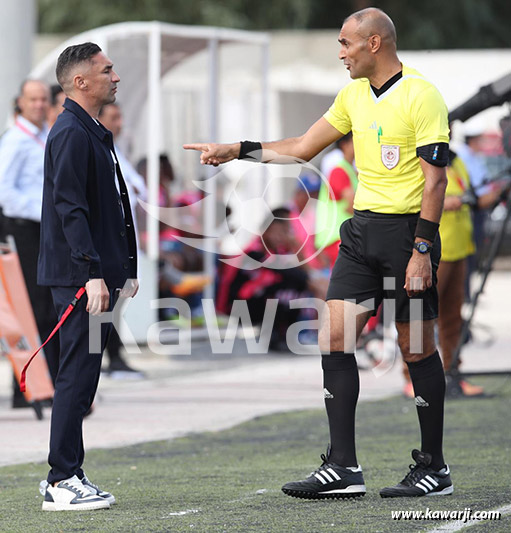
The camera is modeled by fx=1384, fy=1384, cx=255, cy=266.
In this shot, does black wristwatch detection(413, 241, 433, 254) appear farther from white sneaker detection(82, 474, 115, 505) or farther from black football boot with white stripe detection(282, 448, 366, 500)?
white sneaker detection(82, 474, 115, 505)

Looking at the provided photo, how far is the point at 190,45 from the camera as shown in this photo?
1391 centimetres

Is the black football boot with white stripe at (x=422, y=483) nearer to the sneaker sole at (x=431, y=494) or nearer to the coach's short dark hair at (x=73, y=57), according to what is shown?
the sneaker sole at (x=431, y=494)

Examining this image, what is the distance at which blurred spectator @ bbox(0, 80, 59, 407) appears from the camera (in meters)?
9.25

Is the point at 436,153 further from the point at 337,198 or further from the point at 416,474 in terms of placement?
the point at 337,198

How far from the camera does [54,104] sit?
380 inches

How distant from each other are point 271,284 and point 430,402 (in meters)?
7.71

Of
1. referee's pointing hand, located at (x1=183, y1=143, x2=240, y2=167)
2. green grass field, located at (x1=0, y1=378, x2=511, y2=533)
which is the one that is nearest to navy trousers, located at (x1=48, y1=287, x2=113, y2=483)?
green grass field, located at (x1=0, y1=378, x2=511, y2=533)

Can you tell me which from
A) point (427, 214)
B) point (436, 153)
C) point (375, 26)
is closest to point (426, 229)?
point (427, 214)

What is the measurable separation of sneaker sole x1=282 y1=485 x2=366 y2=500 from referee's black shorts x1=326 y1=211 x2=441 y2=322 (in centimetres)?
76

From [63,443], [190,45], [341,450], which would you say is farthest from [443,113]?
[190,45]

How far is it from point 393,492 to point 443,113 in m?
1.63

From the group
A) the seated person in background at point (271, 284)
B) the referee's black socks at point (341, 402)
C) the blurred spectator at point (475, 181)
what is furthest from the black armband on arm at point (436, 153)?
the seated person in background at point (271, 284)

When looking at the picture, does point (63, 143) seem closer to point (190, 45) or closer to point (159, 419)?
point (159, 419)

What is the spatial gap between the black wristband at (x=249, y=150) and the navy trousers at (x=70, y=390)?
97 centimetres
